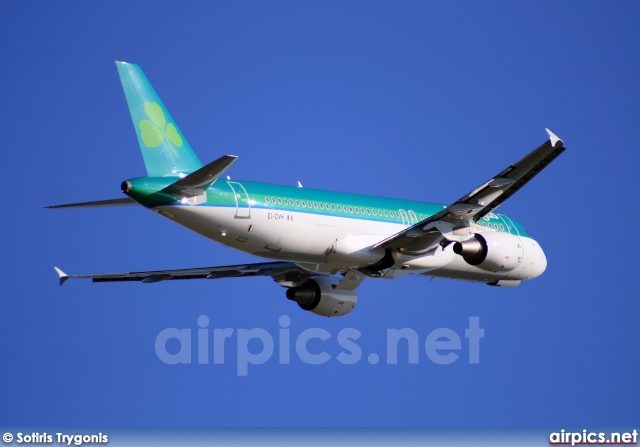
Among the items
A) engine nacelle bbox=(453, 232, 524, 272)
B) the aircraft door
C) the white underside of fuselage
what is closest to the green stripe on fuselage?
the aircraft door

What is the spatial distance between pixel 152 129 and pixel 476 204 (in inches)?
431

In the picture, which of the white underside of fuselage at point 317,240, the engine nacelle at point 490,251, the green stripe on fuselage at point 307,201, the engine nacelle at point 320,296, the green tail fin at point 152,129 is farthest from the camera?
the engine nacelle at point 320,296

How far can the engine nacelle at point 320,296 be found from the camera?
50938 millimetres

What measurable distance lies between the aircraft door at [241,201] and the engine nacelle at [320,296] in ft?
26.0

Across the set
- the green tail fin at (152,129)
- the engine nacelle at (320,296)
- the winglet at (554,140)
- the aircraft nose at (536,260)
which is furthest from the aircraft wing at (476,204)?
the green tail fin at (152,129)

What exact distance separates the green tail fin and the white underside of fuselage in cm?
161

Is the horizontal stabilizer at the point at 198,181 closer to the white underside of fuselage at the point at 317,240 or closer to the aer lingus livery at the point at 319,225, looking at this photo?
the aer lingus livery at the point at 319,225

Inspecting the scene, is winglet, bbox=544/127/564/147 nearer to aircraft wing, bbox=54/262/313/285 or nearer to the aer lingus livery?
the aer lingus livery

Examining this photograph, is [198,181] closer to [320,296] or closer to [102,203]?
[102,203]

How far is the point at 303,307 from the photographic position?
5138 cm

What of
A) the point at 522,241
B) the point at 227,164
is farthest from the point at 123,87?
the point at 522,241

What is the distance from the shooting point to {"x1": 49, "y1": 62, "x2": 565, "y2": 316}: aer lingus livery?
42.8 metres

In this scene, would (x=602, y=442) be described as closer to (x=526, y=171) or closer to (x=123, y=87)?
(x=526, y=171)

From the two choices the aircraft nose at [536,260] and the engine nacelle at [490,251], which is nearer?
the engine nacelle at [490,251]
